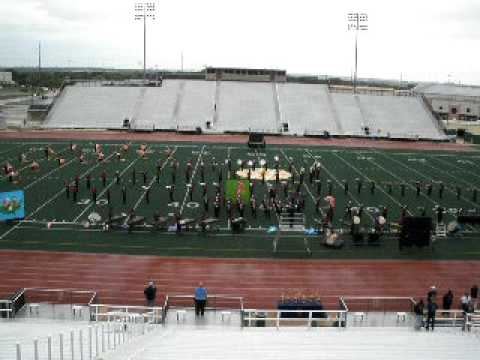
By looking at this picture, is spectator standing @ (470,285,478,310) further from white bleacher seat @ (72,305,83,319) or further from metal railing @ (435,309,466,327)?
white bleacher seat @ (72,305,83,319)

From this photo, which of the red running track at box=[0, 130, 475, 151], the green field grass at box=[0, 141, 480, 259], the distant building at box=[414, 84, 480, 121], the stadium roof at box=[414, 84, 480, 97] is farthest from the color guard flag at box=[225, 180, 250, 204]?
the stadium roof at box=[414, 84, 480, 97]

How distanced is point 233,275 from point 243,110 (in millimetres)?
40999

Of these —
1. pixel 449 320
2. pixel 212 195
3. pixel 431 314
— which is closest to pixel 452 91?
pixel 212 195

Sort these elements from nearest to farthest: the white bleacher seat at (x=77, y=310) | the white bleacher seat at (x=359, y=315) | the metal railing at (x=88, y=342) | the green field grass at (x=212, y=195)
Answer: the metal railing at (x=88, y=342), the white bleacher seat at (x=77, y=310), the white bleacher seat at (x=359, y=315), the green field grass at (x=212, y=195)

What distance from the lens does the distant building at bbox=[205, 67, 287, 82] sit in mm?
73312

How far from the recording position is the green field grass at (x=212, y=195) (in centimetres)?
1769

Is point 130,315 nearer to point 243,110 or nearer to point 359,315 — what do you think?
point 359,315

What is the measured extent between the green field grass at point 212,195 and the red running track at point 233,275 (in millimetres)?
768

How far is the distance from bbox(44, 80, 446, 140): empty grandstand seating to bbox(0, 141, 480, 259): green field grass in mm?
10628

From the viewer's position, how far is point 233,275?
15336 mm

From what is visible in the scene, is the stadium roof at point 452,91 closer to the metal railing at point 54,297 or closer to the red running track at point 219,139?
the red running track at point 219,139

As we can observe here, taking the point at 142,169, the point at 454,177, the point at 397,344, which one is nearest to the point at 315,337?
the point at 397,344

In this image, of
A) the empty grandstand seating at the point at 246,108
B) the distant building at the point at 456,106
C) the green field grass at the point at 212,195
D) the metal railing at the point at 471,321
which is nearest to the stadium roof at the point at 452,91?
the distant building at the point at 456,106

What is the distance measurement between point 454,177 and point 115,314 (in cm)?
2495
